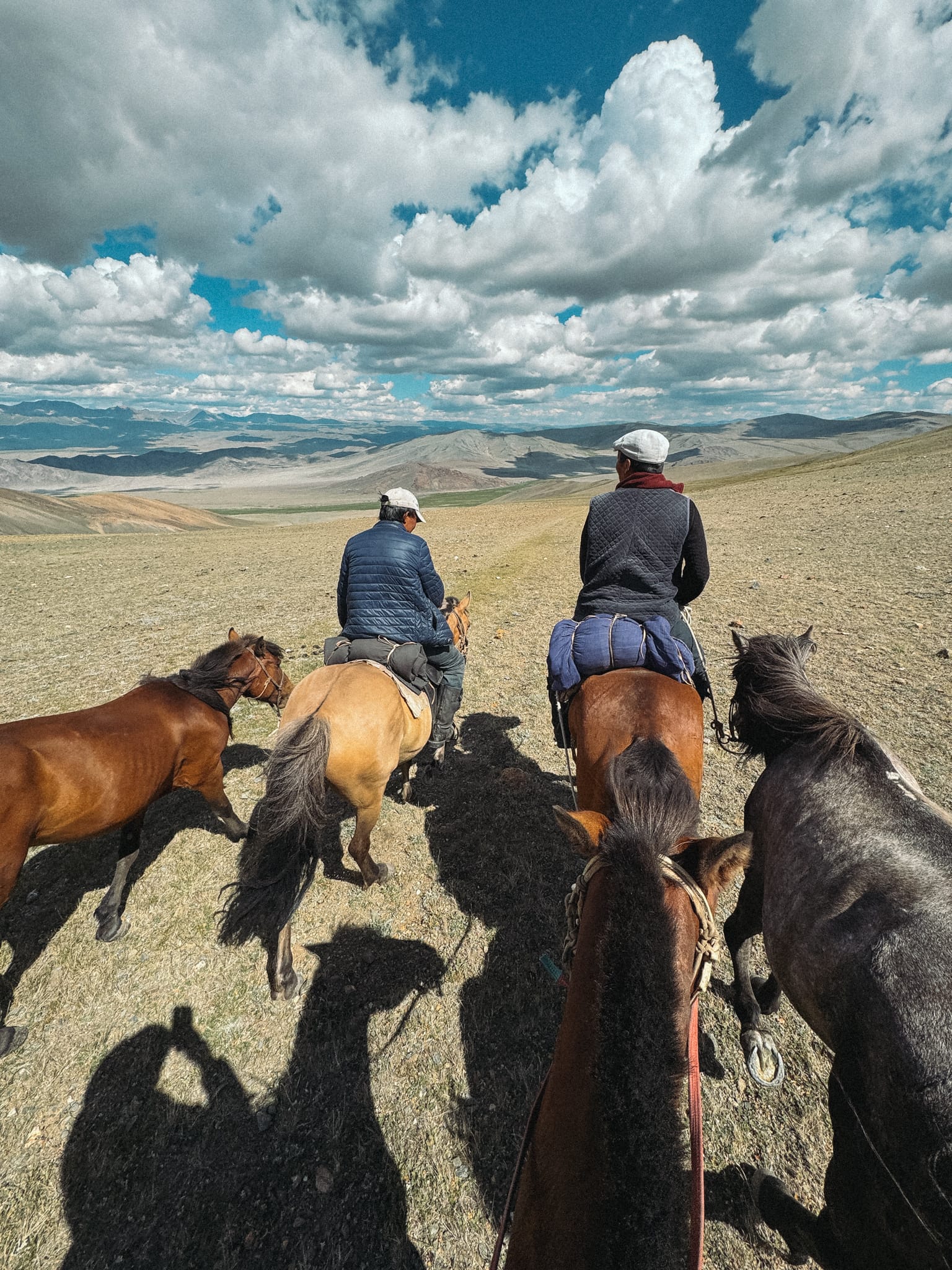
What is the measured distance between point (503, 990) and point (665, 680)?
9.16 feet

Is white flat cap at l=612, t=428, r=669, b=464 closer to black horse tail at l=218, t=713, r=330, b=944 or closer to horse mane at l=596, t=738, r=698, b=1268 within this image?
horse mane at l=596, t=738, r=698, b=1268

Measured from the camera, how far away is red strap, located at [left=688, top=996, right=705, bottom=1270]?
129 cm

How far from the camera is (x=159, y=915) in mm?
4746

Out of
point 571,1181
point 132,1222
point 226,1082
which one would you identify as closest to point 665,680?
point 571,1181

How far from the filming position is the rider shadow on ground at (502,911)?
3213mm

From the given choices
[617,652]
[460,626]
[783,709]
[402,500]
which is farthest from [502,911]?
[402,500]

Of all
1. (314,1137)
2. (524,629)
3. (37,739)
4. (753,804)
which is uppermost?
(37,739)

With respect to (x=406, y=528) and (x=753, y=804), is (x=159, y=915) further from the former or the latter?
(x=753, y=804)

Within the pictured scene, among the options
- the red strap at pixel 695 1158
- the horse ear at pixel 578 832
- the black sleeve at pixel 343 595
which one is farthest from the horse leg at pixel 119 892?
the red strap at pixel 695 1158

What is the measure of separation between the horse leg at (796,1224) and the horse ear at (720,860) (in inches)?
67.8

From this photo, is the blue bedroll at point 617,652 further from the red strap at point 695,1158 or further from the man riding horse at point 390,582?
the red strap at point 695,1158

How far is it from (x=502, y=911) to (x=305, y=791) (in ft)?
7.28

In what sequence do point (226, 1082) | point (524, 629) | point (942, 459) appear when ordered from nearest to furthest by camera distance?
point (226, 1082), point (524, 629), point (942, 459)

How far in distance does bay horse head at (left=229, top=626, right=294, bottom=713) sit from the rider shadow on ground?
239 centimetres
